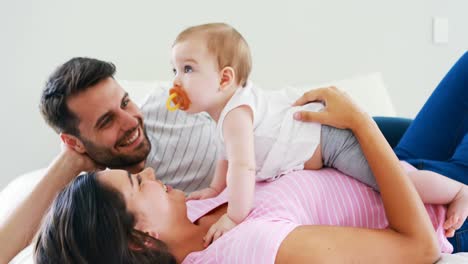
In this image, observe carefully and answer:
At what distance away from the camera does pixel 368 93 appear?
6.66 feet

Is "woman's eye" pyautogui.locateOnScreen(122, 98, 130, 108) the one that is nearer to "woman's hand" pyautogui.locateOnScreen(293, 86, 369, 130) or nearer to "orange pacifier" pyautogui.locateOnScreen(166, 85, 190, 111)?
"orange pacifier" pyautogui.locateOnScreen(166, 85, 190, 111)

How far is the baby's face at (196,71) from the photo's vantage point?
3.65 feet

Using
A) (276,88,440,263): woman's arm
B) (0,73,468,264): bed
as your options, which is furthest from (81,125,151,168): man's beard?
(276,88,440,263): woman's arm

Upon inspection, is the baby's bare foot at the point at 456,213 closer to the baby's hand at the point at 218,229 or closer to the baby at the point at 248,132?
the baby at the point at 248,132

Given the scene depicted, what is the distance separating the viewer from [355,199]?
3.95 feet

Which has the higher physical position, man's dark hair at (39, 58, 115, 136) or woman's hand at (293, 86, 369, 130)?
man's dark hair at (39, 58, 115, 136)

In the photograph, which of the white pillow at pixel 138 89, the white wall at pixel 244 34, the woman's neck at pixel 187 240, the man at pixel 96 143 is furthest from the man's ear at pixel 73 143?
the white wall at pixel 244 34

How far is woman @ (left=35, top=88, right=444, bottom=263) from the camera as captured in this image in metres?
0.99

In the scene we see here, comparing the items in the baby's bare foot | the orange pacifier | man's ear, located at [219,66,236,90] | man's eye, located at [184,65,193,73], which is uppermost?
man's eye, located at [184,65,193,73]

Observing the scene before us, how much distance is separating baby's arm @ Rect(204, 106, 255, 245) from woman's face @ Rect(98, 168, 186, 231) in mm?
98

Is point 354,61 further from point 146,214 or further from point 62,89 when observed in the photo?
point 146,214

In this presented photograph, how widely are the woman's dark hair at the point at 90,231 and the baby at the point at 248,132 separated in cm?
17

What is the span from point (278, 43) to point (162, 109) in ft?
3.28

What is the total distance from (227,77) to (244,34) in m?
1.36
